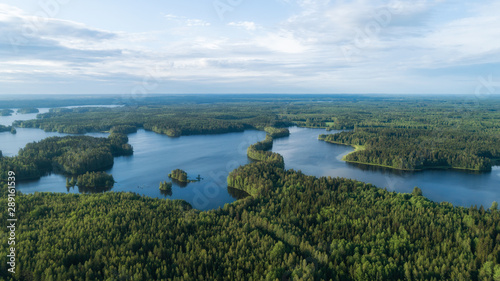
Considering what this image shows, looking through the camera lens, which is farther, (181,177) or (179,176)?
(179,176)

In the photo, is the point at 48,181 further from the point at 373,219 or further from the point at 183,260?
the point at 373,219

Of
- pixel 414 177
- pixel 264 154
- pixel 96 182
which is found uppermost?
pixel 264 154

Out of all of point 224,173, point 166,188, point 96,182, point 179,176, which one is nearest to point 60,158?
point 96,182

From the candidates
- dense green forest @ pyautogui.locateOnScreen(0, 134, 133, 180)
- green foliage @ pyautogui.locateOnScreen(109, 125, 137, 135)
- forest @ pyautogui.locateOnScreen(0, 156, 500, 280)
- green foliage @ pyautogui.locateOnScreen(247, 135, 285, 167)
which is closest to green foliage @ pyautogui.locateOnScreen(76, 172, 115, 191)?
dense green forest @ pyautogui.locateOnScreen(0, 134, 133, 180)

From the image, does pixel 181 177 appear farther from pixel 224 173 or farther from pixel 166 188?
pixel 224 173

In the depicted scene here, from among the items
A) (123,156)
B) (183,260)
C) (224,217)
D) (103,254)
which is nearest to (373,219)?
(224,217)

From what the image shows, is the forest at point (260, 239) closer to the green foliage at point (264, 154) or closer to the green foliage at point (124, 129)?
the green foliage at point (264, 154)
